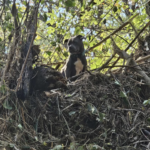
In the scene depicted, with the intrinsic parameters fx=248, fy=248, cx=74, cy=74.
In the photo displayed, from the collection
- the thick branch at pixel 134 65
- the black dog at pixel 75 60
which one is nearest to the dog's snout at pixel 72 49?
the black dog at pixel 75 60

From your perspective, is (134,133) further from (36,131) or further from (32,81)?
(32,81)

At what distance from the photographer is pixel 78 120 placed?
4.03 metres

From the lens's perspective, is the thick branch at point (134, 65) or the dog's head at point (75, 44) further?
the dog's head at point (75, 44)

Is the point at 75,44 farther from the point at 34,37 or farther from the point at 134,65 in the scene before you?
the point at 34,37

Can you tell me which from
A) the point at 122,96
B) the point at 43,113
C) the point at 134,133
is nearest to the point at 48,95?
the point at 43,113

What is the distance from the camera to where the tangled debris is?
3578 mm

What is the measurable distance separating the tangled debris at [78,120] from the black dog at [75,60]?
2493mm

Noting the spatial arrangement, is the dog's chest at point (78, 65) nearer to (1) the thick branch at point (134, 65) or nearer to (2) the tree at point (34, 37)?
(2) the tree at point (34, 37)

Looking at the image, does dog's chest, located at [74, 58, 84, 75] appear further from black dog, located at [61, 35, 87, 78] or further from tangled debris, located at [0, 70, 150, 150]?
tangled debris, located at [0, 70, 150, 150]

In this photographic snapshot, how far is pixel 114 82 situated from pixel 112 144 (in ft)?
4.74

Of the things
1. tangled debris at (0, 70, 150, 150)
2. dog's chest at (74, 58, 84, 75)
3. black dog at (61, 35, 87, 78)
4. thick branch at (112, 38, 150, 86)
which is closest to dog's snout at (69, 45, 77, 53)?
black dog at (61, 35, 87, 78)

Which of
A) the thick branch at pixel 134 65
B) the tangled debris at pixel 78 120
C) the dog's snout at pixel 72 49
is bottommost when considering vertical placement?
the tangled debris at pixel 78 120

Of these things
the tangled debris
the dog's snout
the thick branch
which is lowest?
the tangled debris

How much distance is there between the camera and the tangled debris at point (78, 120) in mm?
3578
